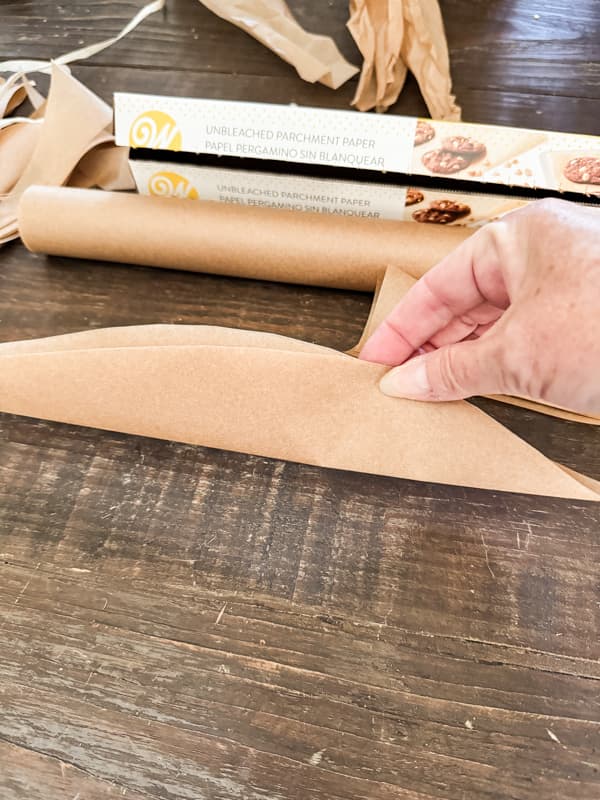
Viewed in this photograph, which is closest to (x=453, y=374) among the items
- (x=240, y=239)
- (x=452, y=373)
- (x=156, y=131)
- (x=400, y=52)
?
(x=452, y=373)

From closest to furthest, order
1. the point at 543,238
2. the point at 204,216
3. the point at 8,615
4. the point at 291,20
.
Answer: the point at 543,238 < the point at 8,615 < the point at 204,216 < the point at 291,20

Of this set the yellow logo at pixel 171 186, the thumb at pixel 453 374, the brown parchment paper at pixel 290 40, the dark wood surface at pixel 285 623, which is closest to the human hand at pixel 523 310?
the thumb at pixel 453 374

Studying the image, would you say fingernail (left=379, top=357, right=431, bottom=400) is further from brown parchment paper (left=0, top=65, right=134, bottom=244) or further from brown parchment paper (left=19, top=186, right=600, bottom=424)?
brown parchment paper (left=0, top=65, right=134, bottom=244)

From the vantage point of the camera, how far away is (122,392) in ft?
1.98

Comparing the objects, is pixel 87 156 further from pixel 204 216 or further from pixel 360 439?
pixel 360 439

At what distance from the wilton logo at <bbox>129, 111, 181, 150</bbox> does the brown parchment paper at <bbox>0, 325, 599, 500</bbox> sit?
0.20m

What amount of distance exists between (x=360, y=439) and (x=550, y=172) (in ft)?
1.08

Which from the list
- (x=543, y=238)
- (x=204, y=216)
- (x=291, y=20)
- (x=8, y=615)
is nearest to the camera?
(x=543, y=238)

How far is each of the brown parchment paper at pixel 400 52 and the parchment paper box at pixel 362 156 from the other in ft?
0.68

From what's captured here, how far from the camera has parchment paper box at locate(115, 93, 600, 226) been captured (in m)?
0.60

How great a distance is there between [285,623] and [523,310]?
1.14 ft

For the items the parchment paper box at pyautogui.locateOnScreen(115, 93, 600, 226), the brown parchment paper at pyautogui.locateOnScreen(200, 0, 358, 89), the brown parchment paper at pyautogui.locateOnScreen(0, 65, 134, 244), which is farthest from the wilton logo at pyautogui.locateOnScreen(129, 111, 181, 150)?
the brown parchment paper at pyautogui.locateOnScreen(200, 0, 358, 89)

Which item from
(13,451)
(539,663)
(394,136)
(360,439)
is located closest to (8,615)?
(13,451)

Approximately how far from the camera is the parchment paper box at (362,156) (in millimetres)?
601
